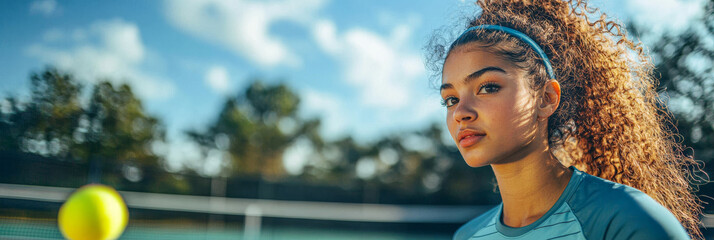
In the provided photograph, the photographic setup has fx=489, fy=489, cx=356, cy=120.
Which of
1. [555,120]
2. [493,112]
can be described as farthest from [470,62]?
[555,120]

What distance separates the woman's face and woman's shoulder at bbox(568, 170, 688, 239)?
307 mm

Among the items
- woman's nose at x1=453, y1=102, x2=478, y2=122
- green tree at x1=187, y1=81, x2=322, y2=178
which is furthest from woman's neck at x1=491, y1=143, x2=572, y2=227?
green tree at x1=187, y1=81, x2=322, y2=178

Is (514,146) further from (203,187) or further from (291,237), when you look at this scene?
(203,187)

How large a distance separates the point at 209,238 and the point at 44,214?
5105mm

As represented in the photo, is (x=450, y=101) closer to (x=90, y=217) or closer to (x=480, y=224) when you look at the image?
(x=480, y=224)

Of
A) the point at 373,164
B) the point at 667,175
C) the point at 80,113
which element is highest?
the point at 373,164

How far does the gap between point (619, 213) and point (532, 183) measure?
48 centimetres

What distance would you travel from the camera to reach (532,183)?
2061 millimetres

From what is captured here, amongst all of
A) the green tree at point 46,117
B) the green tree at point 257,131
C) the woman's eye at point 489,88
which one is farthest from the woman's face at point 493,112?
the green tree at point 257,131

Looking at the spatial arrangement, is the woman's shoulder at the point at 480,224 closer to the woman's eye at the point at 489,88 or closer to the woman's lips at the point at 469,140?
the woman's lips at the point at 469,140

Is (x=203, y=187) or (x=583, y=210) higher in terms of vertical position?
(x=203, y=187)

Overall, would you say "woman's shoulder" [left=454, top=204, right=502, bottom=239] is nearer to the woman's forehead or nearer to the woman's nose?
the woman's nose

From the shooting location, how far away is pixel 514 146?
79.0 inches

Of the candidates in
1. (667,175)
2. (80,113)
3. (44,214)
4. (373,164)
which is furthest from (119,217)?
(373,164)
